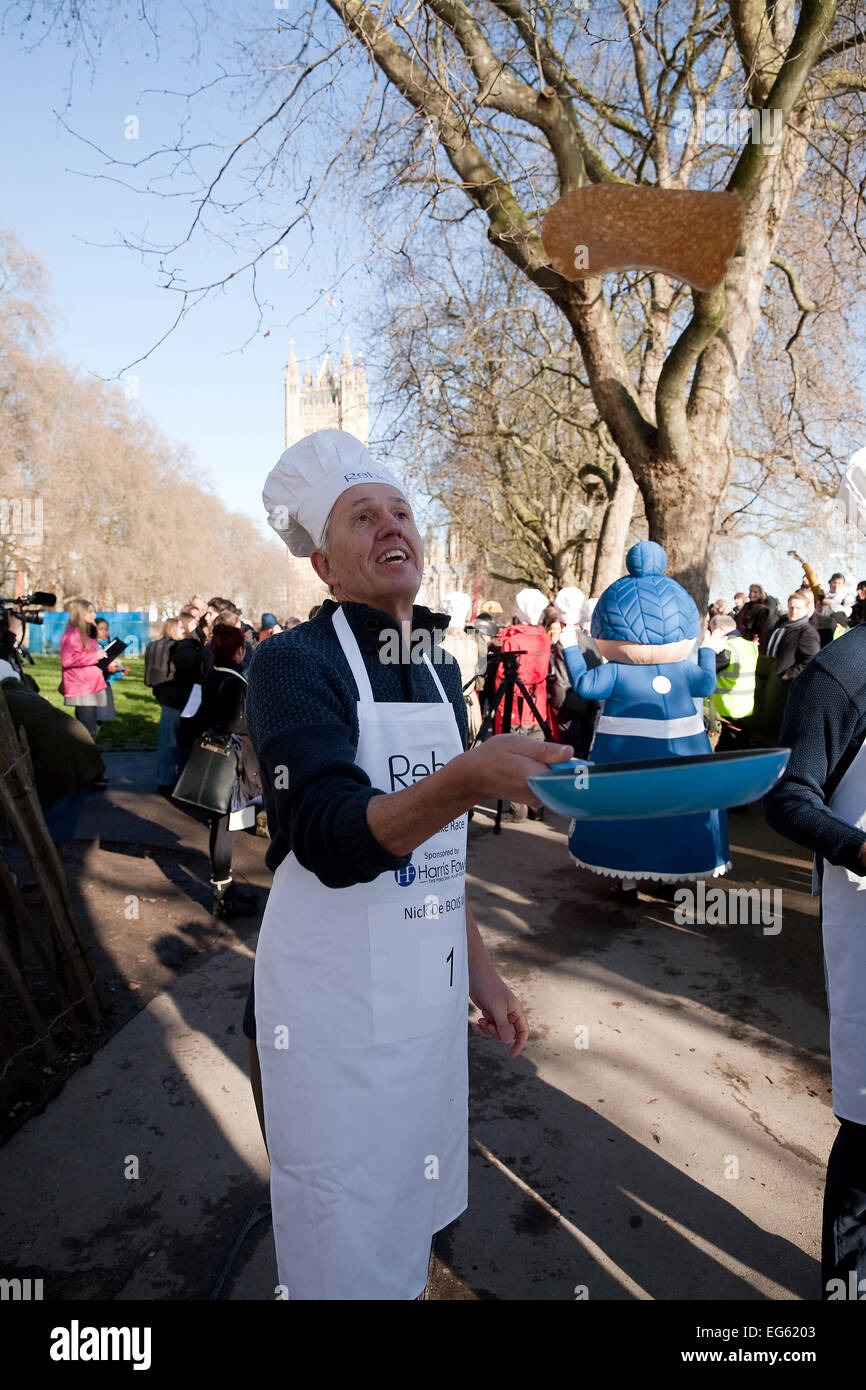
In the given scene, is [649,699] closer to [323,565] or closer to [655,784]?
[323,565]

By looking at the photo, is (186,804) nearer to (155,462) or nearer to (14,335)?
(14,335)

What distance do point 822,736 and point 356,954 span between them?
1.25 metres

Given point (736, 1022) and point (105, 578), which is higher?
point (105, 578)

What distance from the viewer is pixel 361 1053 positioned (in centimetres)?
156

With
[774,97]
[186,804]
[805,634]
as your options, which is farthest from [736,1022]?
[774,97]

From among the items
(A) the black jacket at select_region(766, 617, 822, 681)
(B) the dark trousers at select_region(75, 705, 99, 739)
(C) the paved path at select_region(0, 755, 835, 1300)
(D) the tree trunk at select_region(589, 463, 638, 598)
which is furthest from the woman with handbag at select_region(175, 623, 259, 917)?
(D) the tree trunk at select_region(589, 463, 638, 598)

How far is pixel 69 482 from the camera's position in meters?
34.1

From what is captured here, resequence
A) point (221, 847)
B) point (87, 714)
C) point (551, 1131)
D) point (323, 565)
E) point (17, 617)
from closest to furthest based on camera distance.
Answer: point (323, 565), point (551, 1131), point (221, 847), point (17, 617), point (87, 714)

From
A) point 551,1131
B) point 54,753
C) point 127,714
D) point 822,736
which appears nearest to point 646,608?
point 551,1131

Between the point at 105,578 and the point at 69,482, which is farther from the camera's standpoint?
the point at 105,578

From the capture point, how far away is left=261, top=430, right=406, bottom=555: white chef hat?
1.75 metres

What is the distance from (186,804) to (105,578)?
36.8 metres

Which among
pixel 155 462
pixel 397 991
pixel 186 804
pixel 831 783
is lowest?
pixel 186 804

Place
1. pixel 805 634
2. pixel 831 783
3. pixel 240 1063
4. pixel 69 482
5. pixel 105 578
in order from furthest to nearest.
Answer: pixel 105 578
pixel 69 482
pixel 805 634
pixel 240 1063
pixel 831 783
